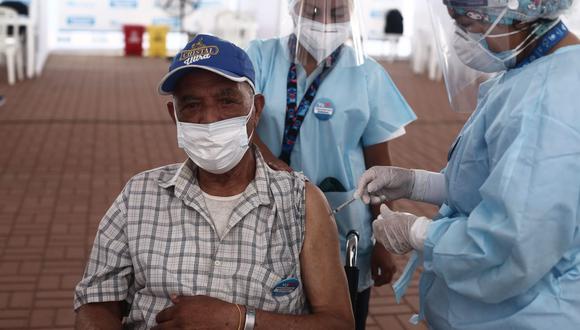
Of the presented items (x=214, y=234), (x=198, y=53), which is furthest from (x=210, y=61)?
(x=214, y=234)

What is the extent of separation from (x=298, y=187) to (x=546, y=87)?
737mm

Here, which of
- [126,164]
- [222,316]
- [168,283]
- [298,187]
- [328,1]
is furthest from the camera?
[126,164]

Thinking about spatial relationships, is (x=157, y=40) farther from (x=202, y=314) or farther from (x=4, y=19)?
(x=202, y=314)

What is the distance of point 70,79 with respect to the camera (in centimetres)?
1084

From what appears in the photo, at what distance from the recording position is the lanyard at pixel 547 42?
149cm

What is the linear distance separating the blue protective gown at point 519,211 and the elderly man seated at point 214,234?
386 mm

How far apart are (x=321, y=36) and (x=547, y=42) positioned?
0.86 metres

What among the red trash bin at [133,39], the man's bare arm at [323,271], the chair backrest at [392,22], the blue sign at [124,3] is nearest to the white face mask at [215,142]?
the man's bare arm at [323,271]

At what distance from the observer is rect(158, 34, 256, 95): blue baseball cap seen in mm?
1794

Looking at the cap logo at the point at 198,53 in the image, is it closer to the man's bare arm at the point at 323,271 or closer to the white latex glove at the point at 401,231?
the man's bare arm at the point at 323,271

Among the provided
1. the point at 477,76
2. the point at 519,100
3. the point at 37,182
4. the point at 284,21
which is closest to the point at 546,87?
the point at 519,100

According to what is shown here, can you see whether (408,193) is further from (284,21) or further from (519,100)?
(284,21)

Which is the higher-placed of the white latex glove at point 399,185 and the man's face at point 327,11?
the man's face at point 327,11

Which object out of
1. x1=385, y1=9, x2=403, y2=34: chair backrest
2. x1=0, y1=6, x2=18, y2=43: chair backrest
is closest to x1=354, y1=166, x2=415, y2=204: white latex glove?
x1=0, y1=6, x2=18, y2=43: chair backrest
